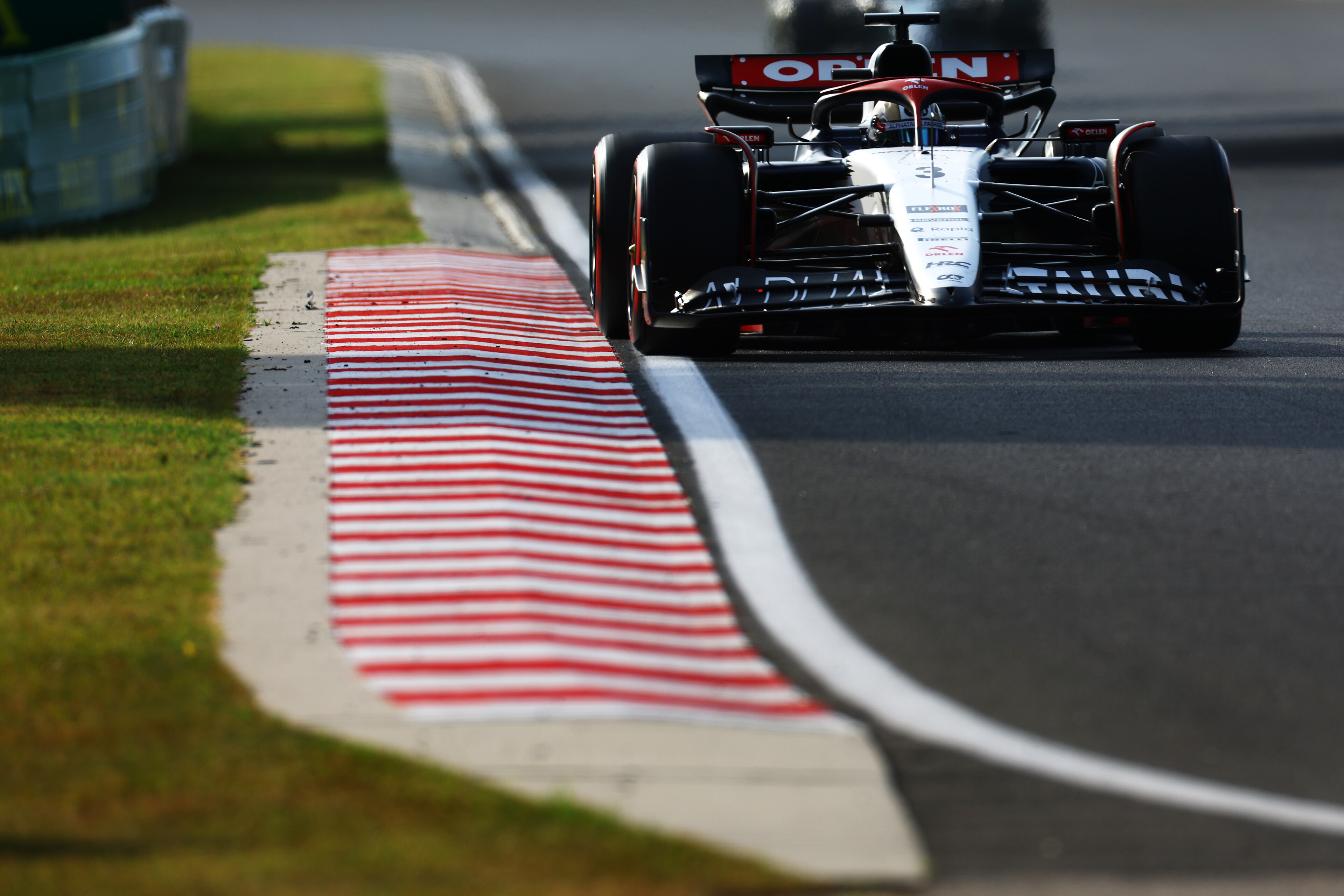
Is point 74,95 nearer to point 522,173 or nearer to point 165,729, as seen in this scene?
point 522,173

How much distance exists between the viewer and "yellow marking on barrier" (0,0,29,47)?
14070 mm

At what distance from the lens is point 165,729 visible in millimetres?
3549

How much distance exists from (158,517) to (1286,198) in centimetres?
1193

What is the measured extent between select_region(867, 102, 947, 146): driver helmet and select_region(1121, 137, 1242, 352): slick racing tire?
0.91m

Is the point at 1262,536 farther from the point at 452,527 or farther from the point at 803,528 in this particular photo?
the point at 452,527

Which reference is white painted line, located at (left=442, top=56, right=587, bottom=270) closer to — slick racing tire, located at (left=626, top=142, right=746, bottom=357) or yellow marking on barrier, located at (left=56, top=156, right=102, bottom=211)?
slick racing tire, located at (left=626, top=142, right=746, bottom=357)

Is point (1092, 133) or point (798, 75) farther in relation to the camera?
point (798, 75)

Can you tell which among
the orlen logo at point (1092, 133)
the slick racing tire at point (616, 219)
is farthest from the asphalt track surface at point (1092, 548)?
the orlen logo at point (1092, 133)

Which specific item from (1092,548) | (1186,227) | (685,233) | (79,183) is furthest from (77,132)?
(1092,548)

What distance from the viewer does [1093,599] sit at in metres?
4.43

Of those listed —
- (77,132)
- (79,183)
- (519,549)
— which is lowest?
(79,183)

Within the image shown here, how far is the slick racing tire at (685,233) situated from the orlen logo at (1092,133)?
1.59m

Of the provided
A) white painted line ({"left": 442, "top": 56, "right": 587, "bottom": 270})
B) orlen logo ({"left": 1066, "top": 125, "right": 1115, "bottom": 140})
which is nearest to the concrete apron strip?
orlen logo ({"left": 1066, "top": 125, "right": 1115, "bottom": 140})

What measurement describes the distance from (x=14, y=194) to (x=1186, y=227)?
9111 mm
